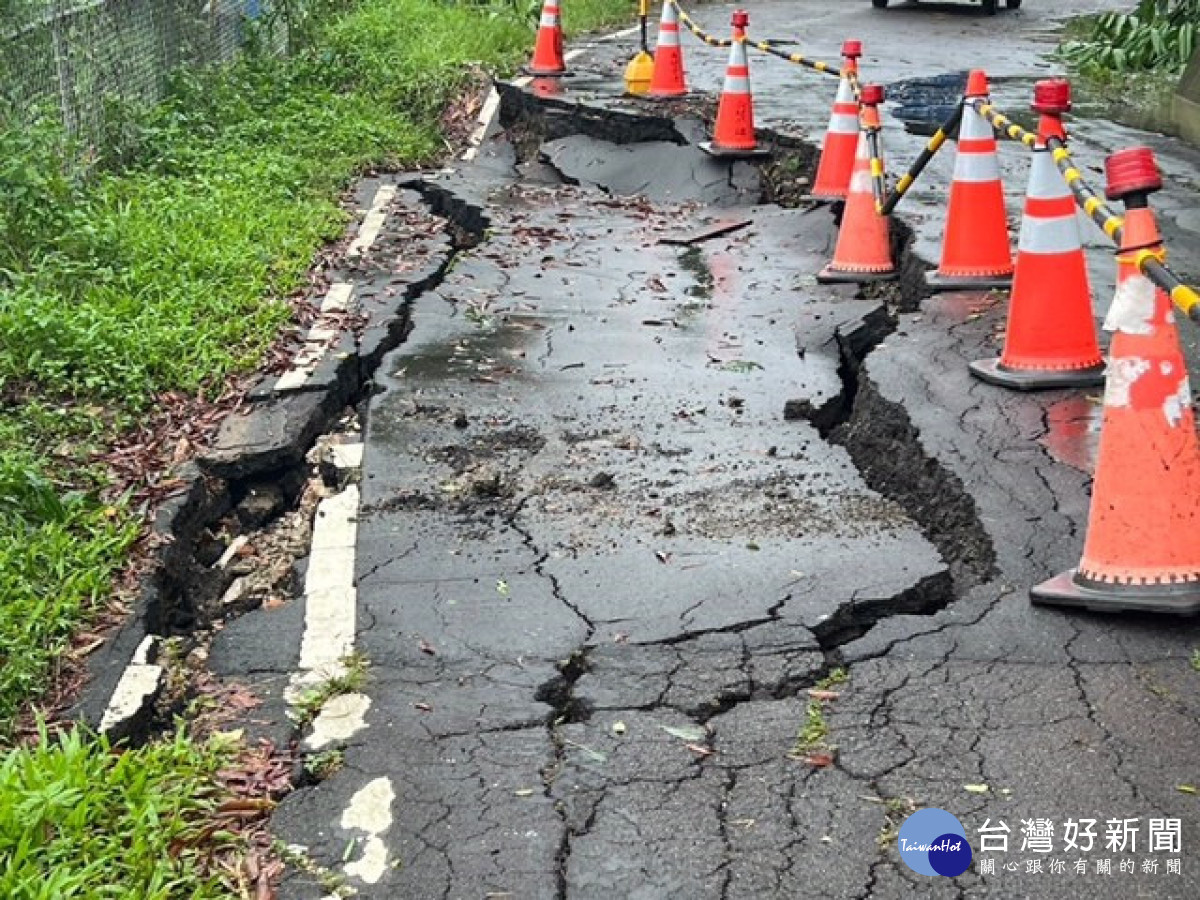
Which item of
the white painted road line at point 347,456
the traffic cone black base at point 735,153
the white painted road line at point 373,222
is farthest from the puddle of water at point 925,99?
the white painted road line at point 347,456

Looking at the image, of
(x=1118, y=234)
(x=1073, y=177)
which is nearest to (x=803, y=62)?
(x=1073, y=177)

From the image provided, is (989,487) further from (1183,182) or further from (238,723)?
(1183,182)

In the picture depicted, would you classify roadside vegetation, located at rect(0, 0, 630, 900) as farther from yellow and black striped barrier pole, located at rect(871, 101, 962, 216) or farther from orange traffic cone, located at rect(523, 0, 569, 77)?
yellow and black striped barrier pole, located at rect(871, 101, 962, 216)

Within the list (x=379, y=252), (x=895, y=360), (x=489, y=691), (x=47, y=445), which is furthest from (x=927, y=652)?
(x=379, y=252)

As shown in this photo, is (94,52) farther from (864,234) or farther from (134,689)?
(134,689)

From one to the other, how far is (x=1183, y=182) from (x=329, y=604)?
23.6 feet

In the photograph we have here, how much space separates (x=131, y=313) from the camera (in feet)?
23.2

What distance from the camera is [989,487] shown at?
507 cm

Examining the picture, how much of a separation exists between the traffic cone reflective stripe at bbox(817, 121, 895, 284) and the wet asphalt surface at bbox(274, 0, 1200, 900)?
0.19 metres

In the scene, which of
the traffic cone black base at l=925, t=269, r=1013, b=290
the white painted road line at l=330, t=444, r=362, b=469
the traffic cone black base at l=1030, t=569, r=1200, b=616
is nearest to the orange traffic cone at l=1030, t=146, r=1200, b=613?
the traffic cone black base at l=1030, t=569, r=1200, b=616

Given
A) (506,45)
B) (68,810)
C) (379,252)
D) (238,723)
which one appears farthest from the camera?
(506,45)

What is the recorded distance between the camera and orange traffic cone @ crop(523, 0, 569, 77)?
1476cm

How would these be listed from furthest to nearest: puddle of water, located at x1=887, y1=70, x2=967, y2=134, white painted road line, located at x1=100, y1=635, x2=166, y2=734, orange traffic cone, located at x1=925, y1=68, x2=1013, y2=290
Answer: puddle of water, located at x1=887, y1=70, x2=967, y2=134 → orange traffic cone, located at x1=925, y1=68, x2=1013, y2=290 → white painted road line, located at x1=100, y1=635, x2=166, y2=734

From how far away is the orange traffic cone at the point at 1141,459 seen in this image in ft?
13.6
